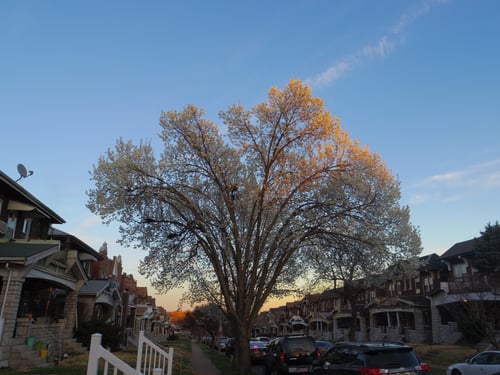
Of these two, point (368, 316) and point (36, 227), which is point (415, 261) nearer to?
point (36, 227)

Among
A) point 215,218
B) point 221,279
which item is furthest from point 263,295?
point 215,218

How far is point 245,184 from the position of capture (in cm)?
1655

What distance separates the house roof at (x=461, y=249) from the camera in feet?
116

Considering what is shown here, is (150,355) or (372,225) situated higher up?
(372,225)

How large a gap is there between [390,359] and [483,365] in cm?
768

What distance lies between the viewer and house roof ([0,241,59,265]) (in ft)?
46.2

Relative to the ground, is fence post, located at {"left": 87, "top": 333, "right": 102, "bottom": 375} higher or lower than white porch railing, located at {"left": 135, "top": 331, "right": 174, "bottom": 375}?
higher

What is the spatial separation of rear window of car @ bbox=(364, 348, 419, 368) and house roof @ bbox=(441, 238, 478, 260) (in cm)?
2956

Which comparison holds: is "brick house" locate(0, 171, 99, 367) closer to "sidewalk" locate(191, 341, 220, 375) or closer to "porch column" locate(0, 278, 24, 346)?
"porch column" locate(0, 278, 24, 346)

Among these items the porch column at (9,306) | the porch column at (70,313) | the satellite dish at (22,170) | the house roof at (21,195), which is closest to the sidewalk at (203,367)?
the porch column at (70,313)

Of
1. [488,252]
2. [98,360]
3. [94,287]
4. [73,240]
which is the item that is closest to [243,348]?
[98,360]

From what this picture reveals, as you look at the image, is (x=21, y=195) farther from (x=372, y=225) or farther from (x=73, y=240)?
(x=372, y=225)

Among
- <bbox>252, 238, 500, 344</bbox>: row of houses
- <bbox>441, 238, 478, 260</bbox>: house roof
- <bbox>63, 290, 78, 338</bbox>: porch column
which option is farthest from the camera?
<bbox>441, 238, 478, 260</bbox>: house roof

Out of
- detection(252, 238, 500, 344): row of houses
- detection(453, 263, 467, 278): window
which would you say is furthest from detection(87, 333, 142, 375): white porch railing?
detection(453, 263, 467, 278): window
